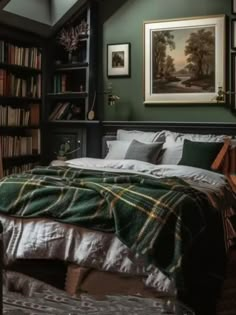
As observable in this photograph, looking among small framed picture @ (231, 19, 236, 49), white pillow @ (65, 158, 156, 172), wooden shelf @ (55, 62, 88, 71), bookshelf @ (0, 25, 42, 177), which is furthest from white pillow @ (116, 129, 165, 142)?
small framed picture @ (231, 19, 236, 49)

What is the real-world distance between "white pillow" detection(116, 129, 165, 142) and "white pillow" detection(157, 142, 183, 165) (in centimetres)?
23

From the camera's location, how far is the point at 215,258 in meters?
3.12

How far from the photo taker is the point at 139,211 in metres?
2.91

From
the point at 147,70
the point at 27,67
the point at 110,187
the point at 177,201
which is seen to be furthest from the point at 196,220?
the point at 27,67

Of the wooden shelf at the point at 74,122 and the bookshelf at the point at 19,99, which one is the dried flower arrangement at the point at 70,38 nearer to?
the bookshelf at the point at 19,99

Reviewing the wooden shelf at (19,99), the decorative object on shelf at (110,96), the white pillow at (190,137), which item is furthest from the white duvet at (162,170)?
the wooden shelf at (19,99)

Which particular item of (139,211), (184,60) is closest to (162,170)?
(139,211)

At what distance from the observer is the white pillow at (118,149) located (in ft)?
16.0

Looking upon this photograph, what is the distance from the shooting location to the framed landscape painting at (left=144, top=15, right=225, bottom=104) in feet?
16.7

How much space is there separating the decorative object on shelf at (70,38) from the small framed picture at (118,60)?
0.39 m

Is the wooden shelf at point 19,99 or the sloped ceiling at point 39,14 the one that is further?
the wooden shelf at point 19,99

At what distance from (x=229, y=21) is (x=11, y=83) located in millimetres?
2463

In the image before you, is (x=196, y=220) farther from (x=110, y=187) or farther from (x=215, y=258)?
(x=110, y=187)

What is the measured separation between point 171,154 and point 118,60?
1519mm
